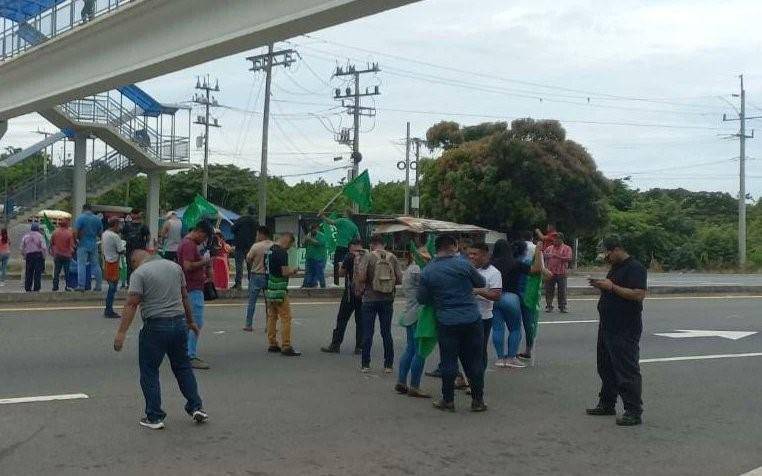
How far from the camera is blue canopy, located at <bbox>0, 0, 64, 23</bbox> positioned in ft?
84.3

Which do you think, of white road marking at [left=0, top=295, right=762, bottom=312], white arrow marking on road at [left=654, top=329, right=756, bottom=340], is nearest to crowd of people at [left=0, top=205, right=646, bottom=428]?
white road marking at [left=0, top=295, right=762, bottom=312]

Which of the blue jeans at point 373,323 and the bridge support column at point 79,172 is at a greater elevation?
the bridge support column at point 79,172

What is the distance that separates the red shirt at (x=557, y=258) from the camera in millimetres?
17203

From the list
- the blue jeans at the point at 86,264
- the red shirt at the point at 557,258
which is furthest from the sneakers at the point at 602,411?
the blue jeans at the point at 86,264

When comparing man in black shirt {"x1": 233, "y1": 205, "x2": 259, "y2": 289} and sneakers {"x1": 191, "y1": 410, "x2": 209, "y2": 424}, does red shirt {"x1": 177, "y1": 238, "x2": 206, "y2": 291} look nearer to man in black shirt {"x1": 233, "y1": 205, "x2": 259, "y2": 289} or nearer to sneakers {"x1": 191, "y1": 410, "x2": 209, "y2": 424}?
sneakers {"x1": 191, "y1": 410, "x2": 209, "y2": 424}

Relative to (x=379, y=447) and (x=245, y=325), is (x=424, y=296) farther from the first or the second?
(x=245, y=325)

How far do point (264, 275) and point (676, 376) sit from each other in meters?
5.92

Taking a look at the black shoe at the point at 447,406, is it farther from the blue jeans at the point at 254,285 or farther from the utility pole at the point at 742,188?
the utility pole at the point at 742,188

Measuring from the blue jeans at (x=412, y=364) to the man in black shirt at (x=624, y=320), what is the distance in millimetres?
1953

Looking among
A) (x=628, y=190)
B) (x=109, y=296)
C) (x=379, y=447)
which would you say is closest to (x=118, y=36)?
(x=109, y=296)

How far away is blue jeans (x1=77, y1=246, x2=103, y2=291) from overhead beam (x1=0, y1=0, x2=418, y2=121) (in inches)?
175

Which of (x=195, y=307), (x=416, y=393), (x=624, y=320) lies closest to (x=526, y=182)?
(x=195, y=307)

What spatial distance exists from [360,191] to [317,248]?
2.55m

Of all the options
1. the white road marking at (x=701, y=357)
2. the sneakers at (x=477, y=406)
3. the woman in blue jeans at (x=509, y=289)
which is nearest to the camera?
the sneakers at (x=477, y=406)
